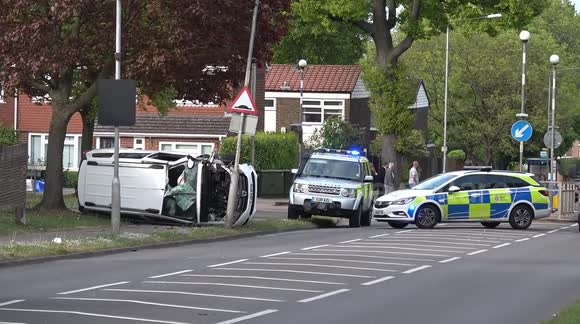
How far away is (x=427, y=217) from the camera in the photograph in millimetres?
31547

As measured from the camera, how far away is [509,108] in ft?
253

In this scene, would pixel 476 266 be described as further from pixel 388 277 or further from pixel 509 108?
pixel 509 108

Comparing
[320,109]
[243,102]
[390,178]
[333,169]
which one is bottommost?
[390,178]

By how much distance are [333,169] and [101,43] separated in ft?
25.9

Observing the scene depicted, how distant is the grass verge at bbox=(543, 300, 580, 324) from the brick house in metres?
50.9

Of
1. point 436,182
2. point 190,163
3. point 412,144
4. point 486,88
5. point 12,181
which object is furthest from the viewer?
point 486,88

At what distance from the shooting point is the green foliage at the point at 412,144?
41.9m

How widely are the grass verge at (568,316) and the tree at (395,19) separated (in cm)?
2621

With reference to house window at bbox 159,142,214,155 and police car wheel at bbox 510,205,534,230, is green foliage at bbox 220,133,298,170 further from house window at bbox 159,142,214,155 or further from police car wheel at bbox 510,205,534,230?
police car wheel at bbox 510,205,534,230

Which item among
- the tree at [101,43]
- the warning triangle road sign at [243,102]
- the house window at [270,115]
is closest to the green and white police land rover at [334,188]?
the tree at [101,43]

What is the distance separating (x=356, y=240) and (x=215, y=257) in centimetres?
576

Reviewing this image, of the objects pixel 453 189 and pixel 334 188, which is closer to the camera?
pixel 453 189

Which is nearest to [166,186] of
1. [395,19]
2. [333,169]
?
[333,169]

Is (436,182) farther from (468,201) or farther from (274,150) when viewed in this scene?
(274,150)
